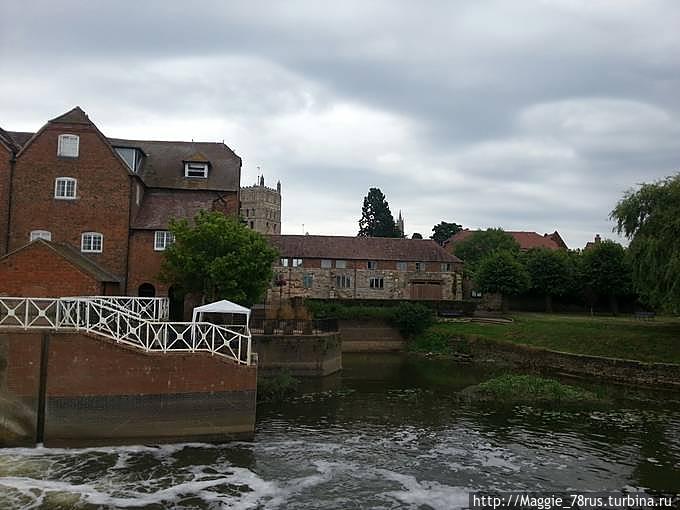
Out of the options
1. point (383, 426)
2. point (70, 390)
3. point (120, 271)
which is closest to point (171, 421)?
point (70, 390)

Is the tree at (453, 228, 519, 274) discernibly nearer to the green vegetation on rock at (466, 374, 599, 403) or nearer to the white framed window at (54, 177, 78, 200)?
the green vegetation on rock at (466, 374, 599, 403)

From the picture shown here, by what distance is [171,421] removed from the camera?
1900cm

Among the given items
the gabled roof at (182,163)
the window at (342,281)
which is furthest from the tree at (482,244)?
the gabled roof at (182,163)

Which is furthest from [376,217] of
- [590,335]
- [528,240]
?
[590,335]

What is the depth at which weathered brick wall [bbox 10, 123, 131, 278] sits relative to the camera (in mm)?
31656

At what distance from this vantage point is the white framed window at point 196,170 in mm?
37688

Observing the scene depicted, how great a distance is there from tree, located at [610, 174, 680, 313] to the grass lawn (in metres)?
2.36

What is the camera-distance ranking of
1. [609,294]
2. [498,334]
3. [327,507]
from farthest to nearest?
1. [609,294]
2. [498,334]
3. [327,507]

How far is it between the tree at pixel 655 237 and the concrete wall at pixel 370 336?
20.0 m

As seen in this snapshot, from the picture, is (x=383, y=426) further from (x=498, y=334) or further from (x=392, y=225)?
(x=392, y=225)

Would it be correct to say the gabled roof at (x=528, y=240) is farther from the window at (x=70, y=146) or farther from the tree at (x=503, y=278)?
the window at (x=70, y=146)

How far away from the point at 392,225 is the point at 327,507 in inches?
3257

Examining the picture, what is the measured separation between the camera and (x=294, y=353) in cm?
3522

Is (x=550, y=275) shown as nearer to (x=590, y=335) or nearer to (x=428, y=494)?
(x=590, y=335)
